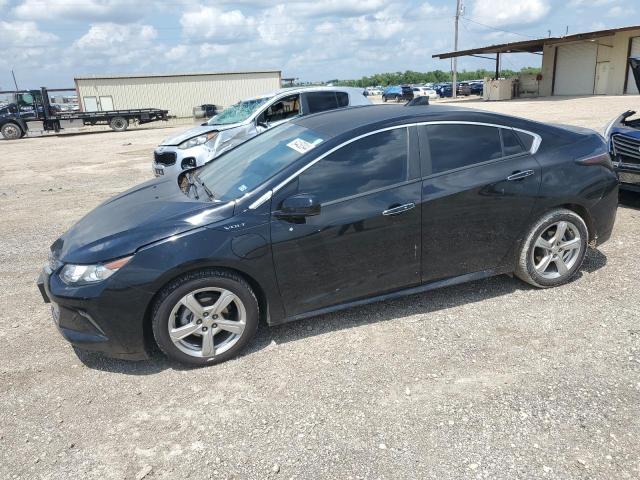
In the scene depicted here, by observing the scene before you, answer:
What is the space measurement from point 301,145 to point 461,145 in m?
1.24

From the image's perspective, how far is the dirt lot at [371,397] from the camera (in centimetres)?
253

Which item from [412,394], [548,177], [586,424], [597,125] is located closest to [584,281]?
[548,177]

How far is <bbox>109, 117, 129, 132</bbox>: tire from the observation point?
27891mm

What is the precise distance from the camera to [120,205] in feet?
12.8

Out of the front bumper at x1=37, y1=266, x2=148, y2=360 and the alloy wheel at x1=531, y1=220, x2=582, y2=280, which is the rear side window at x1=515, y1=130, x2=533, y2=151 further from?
the front bumper at x1=37, y1=266, x2=148, y2=360

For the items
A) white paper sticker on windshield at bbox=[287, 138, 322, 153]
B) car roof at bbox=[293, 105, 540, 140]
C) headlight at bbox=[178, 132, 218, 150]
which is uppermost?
car roof at bbox=[293, 105, 540, 140]

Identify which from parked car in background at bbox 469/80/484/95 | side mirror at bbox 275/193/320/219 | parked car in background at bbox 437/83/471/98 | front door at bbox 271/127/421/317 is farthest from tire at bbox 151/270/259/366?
parked car in background at bbox 437/83/471/98

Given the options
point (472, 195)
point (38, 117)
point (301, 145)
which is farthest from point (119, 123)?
point (472, 195)

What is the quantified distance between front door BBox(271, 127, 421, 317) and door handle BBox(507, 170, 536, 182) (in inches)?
32.6

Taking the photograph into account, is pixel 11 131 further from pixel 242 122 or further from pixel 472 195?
pixel 472 195

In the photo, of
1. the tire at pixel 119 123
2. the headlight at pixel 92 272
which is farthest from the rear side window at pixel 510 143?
the tire at pixel 119 123

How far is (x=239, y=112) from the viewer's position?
10.2m

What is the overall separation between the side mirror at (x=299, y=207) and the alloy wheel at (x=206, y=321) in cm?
Result: 64

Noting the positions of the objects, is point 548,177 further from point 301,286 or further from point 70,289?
point 70,289
